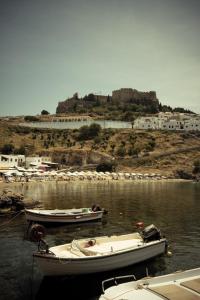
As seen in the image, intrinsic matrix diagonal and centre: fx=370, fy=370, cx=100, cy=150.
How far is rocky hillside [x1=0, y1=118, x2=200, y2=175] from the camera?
452 feet

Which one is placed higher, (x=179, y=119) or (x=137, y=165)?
(x=179, y=119)

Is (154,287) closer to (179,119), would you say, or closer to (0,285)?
(0,285)

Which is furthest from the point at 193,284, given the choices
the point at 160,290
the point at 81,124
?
the point at 81,124

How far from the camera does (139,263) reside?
26.0 metres

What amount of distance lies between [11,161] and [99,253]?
107 metres

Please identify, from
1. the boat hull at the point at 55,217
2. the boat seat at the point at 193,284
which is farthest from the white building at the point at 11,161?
the boat seat at the point at 193,284

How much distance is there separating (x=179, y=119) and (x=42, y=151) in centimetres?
8160

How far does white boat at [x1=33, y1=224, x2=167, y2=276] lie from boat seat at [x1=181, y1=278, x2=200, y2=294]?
8375mm

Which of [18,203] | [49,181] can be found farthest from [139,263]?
[49,181]

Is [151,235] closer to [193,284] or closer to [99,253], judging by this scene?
[99,253]

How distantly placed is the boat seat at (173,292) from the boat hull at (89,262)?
8209mm

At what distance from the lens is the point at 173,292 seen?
556 inches

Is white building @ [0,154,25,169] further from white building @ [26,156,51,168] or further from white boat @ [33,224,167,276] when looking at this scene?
white boat @ [33,224,167,276]

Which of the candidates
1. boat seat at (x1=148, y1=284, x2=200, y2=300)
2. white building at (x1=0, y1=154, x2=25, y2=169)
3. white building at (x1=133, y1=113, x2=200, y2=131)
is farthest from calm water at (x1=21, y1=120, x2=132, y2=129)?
boat seat at (x1=148, y1=284, x2=200, y2=300)
